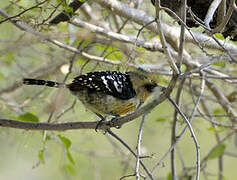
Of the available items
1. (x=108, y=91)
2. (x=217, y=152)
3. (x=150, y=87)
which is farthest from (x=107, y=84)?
(x=217, y=152)

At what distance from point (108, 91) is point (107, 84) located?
0.07 metres

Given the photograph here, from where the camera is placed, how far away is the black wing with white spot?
3479 mm

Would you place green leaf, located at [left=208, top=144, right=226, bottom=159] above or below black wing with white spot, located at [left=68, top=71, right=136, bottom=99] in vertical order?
below

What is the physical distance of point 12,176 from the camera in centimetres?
793

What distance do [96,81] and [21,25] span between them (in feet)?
2.76

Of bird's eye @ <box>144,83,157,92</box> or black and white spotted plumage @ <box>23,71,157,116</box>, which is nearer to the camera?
bird's eye @ <box>144,83,157,92</box>

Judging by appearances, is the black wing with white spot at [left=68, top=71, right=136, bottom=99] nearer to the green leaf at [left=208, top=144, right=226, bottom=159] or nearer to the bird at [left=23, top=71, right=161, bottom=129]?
the bird at [left=23, top=71, right=161, bottom=129]

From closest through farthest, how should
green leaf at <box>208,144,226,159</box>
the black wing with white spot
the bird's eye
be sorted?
the bird's eye
the black wing with white spot
green leaf at <box>208,144,226,159</box>

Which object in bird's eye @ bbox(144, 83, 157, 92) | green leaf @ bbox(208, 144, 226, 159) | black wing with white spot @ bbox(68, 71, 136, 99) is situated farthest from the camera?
green leaf @ bbox(208, 144, 226, 159)

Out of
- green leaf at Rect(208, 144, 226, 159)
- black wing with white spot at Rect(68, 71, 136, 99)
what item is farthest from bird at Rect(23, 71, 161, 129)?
green leaf at Rect(208, 144, 226, 159)

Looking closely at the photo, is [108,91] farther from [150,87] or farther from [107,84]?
[150,87]

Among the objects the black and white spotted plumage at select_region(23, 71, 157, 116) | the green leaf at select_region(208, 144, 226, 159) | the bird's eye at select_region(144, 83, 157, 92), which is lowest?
the green leaf at select_region(208, 144, 226, 159)

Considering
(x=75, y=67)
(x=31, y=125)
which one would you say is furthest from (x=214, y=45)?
(x=75, y=67)

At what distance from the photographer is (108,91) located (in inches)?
141
